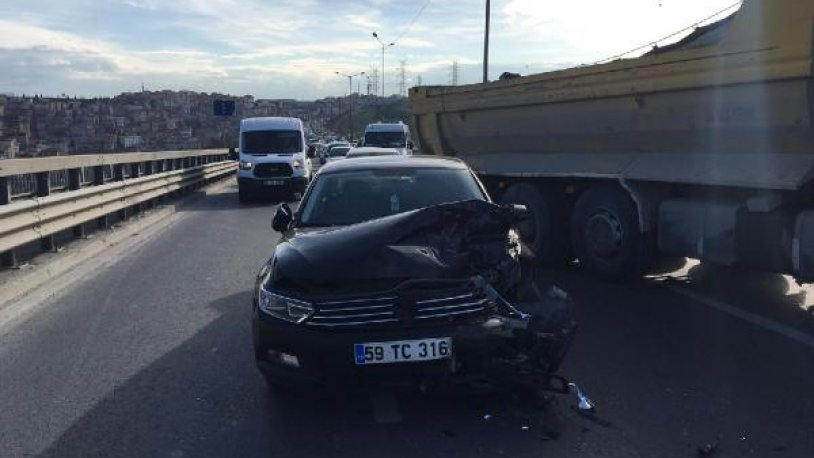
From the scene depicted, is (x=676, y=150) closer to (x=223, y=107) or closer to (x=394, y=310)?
(x=394, y=310)

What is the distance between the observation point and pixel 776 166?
679 cm

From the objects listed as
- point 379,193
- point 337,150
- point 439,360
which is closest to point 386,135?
point 337,150

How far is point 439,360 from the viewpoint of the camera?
169 inches

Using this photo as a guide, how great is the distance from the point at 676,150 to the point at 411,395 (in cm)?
481

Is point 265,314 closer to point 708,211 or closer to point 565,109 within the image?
point 708,211

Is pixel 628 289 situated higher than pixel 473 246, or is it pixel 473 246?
pixel 473 246

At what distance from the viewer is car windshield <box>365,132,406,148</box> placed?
3033 centimetres

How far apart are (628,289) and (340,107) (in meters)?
120

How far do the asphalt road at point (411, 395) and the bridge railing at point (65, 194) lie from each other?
150 cm

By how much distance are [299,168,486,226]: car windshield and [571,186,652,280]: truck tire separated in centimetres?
275

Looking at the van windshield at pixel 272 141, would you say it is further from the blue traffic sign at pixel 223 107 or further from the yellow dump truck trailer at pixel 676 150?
the blue traffic sign at pixel 223 107

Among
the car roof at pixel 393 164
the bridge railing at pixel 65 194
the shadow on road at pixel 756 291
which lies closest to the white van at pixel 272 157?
the bridge railing at pixel 65 194

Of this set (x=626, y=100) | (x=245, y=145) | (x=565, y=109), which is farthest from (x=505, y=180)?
(x=245, y=145)

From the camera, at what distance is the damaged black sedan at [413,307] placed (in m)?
4.32
